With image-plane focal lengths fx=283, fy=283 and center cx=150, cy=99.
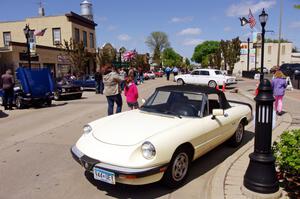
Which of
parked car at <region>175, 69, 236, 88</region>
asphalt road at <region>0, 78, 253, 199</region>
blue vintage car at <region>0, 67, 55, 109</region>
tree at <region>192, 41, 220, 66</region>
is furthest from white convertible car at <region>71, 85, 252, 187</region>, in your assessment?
tree at <region>192, 41, 220, 66</region>

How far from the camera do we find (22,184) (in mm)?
4520

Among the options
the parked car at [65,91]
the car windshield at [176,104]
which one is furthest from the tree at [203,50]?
the car windshield at [176,104]

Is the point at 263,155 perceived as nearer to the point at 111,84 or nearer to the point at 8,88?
the point at 111,84

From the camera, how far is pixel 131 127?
14.9 ft

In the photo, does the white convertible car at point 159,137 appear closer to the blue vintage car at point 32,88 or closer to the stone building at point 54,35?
the blue vintage car at point 32,88

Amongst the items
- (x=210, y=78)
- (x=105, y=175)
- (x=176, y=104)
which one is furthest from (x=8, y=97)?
(x=210, y=78)

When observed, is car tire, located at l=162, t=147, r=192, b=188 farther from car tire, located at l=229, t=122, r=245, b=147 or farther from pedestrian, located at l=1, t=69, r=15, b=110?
pedestrian, located at l=1, t=69, r=15, b=110

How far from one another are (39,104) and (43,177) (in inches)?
395

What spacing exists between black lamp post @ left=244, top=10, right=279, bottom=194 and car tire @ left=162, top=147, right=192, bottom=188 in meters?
0.92

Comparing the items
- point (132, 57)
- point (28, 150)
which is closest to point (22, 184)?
point (28, 150)

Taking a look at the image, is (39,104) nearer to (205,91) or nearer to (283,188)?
(205,91)

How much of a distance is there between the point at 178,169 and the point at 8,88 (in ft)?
36.3

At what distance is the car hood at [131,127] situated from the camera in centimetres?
416

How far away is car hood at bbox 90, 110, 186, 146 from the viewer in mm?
4160
